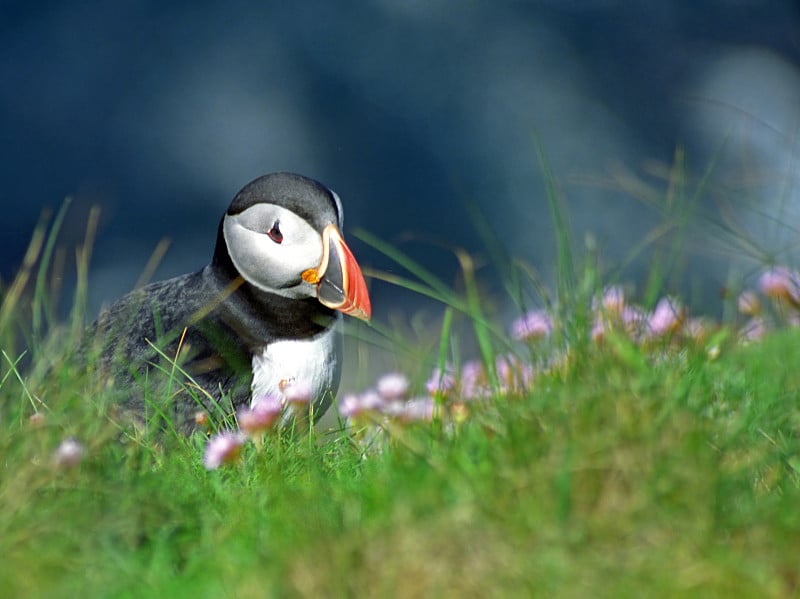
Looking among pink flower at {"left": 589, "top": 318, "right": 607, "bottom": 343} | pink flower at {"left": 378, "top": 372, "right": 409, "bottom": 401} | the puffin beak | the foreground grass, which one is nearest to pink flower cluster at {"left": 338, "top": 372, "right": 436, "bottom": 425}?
pink flower at {"left": 378, "top": 372, "right": 409, "bottom": 401}

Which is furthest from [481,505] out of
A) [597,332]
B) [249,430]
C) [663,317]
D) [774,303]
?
[774,303]

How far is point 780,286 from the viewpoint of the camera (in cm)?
338

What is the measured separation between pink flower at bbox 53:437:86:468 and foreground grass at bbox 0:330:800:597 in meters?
0.02

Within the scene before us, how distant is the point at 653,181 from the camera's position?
11.4 m

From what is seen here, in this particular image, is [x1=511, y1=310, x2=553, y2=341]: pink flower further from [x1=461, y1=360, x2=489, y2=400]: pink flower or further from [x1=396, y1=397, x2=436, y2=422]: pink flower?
[x1=396, y1=397, x2=436, y2=422]: pink flower

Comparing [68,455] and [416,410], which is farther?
[416,410]

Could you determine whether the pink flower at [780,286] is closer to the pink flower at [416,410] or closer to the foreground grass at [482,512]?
the foreground grass at [482,512]

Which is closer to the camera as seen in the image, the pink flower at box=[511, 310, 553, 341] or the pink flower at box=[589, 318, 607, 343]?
the pink flower at box=[589, 318, 607, 343]

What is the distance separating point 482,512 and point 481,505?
1 centimetres

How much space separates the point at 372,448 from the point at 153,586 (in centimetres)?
98

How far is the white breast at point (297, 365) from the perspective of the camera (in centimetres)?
372

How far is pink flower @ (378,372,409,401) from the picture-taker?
2816 mm

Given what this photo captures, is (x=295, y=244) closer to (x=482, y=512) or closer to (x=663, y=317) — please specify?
(x=663, y=317)

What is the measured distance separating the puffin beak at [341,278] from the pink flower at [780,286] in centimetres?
125
